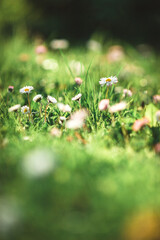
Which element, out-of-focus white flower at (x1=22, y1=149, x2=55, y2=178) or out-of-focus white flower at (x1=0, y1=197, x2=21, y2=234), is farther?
out-of-focus white flower at (x1=22, y1=149, x2=55, y2=178)

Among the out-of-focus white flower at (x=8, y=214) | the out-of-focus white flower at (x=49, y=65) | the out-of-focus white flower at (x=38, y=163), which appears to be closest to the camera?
the out-of-focus white flower at (x=8, y=214)

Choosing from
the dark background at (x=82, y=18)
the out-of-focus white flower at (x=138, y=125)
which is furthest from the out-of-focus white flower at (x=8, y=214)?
the dark background at (x=82, y=18)

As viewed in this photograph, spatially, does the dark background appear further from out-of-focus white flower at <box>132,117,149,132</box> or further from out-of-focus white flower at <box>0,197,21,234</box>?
out-of-focus white flower at <box>0,197,21,234</box>

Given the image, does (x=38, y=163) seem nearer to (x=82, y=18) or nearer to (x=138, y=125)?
(x=138, y=125)

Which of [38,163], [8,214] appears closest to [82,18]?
[38,163]

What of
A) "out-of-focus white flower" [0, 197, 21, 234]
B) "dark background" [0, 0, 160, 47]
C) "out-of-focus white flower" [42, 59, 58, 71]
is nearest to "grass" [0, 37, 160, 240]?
"out-of-focus white flower" [0, 197, 21, 234]

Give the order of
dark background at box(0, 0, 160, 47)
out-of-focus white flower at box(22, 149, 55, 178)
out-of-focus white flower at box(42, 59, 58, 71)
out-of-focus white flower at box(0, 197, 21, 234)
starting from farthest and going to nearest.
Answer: dark background at box(0, 0, 160, 47)
out-of-focus white flower at box(42, 59, 58, 71)
out-of-focus white flower at box(22, 149, 55, 178)
out-of-focus white flower at box(0, 197, 21, 234)

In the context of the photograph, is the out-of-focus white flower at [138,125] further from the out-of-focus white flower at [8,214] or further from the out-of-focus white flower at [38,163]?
the out-of-focus white flower at [8,214]

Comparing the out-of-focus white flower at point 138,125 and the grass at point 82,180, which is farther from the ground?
the out-of-focus white flower at point 138,125
